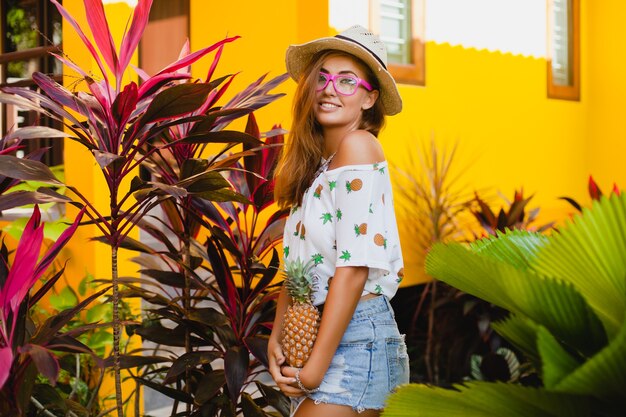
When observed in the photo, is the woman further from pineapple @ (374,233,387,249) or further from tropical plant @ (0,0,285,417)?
tropical plant @ (0,0,285,417)

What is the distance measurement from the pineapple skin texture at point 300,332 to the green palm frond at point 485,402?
26.4 inches

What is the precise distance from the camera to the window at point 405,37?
17.1 ft

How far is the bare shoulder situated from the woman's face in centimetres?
11

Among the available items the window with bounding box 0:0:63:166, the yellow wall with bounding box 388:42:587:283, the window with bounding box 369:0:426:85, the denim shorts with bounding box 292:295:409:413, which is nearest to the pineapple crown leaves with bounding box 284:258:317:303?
the denim shorts with bounding box 292:295:409:413

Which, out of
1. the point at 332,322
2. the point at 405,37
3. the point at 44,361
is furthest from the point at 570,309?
the point at 405,37

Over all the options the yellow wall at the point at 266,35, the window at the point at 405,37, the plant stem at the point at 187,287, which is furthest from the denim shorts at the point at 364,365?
the window at the point at 405,37

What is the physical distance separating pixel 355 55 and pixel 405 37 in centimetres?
333

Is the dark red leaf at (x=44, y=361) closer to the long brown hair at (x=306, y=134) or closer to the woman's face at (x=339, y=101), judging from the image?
the long brown hair at (x=306, y=134)

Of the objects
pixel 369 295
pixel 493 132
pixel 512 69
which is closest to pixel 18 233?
pixel 369 295

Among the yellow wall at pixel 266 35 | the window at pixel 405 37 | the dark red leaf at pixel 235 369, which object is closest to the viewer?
the dark red leaf at pixel 235 369

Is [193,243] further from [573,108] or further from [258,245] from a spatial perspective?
[573,108]

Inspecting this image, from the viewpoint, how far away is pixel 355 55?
2.12 m

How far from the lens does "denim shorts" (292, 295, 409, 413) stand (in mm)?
1938

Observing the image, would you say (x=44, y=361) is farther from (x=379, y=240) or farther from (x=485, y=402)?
(x=485, y=402)
